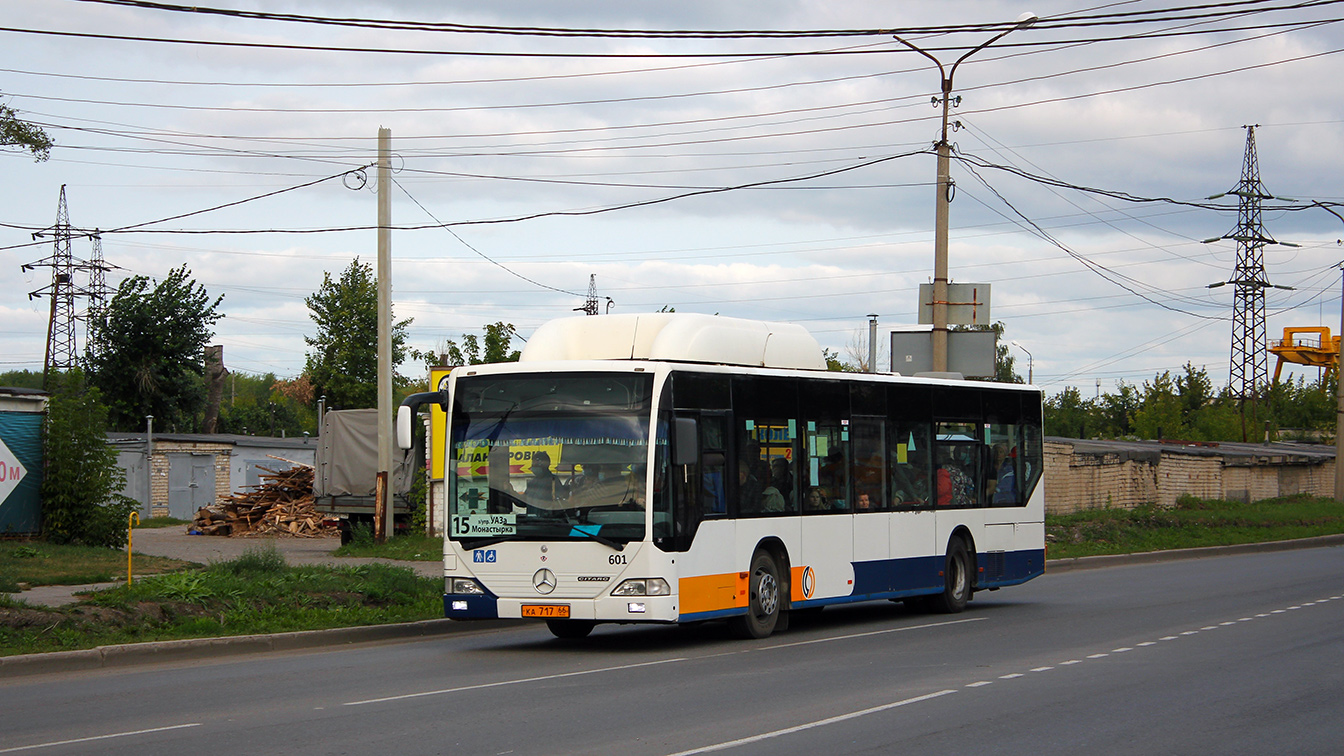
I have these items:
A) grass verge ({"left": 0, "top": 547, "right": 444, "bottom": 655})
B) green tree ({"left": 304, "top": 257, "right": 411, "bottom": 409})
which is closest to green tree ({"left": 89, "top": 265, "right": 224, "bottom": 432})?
green tree ({"left": 304, "top": 257, "right": 411, "bottom": 409})

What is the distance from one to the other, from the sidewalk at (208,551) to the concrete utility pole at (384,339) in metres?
1.42

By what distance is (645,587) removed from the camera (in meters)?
13.0

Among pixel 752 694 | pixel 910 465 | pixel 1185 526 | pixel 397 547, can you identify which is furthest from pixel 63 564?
pixel 1185 526

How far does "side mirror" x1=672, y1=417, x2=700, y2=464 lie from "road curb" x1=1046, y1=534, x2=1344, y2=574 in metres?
15.0

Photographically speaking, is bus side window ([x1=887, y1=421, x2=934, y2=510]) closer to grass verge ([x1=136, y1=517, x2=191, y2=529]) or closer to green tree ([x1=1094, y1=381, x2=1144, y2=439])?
grass verge ([x1=136, y1=517, x2=191, y2=529])

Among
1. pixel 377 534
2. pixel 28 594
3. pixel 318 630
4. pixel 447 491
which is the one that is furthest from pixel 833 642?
pixel 377 534

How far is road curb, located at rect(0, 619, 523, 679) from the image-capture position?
12.2 metres

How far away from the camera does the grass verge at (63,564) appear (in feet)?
56.4

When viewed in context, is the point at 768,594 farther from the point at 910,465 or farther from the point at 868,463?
the point at 910,465

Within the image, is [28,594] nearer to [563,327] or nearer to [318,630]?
[318,630]

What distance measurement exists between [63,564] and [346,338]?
186 feet

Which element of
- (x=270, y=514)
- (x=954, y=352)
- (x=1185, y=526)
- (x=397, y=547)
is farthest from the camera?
(x=270, y=514)

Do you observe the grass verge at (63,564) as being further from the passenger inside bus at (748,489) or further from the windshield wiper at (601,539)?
the passenger inside bus at (748,489)

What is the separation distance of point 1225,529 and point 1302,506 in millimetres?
9539
